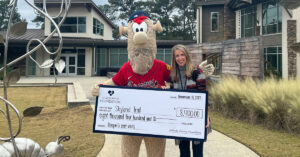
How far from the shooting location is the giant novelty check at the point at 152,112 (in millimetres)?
2629

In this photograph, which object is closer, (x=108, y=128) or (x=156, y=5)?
(x=108, y=128)

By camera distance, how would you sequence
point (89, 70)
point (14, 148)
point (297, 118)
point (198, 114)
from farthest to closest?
point (89, 70), point (297, 118), point (198, 114), point (14, 148)

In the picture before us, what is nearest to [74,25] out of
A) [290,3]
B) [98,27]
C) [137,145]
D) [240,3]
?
[98,27]

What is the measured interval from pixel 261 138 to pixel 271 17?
46.7 feet

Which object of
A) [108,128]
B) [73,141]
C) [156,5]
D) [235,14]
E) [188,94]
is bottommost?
[73,141]

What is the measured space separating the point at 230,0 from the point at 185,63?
61.7 ft

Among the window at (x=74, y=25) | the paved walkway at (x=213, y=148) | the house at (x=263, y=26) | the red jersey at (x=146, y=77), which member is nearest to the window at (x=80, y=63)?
the window at (x=74, y=25)

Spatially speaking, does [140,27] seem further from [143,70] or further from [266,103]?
[266,103]

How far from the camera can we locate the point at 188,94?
2.65 meters

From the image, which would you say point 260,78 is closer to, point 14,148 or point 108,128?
point 108,128

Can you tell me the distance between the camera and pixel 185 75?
2.92 m

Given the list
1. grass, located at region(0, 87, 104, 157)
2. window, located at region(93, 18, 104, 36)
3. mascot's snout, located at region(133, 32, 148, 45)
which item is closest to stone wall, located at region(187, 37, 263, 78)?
grass, located at region(0, 87, 104, 157)

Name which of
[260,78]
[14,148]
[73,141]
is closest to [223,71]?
[260,78]

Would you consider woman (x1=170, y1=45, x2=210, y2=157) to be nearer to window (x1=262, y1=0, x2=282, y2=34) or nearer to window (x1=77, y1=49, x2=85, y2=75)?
window (x1=262, y1=0, x2=282, y2=34)
